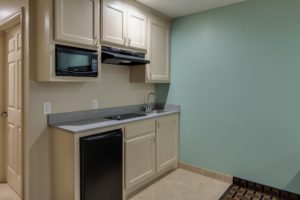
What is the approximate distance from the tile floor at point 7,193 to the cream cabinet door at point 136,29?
2359 millimetres

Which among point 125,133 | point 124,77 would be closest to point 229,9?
point 124,77

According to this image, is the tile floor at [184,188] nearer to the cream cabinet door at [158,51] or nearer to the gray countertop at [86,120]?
the gray countertop at [86,120]

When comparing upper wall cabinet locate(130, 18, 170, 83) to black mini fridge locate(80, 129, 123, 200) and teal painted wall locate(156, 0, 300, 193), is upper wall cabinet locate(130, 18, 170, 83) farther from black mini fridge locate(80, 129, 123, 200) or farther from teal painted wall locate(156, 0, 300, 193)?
black mini fridge locate(80, 129, 123, 200)

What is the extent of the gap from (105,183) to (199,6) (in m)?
2.63

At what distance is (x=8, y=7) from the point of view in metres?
2.42

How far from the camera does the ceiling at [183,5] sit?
9.17 feet

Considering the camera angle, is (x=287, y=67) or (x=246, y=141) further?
(x=246, y=141)

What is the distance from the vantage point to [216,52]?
118 inches

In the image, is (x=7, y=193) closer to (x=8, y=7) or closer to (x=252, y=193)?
(x=8, y=7)

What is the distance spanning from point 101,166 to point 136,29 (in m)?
1.83

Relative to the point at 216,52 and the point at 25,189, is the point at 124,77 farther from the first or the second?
the point at 25,189

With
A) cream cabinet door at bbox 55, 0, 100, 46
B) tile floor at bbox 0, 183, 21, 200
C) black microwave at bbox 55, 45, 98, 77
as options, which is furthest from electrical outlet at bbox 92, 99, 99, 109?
tile floor at bbox 0, 183, 21, 200

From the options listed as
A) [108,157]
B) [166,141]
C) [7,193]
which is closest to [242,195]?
[166,141]

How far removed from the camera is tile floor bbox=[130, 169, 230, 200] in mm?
2547
